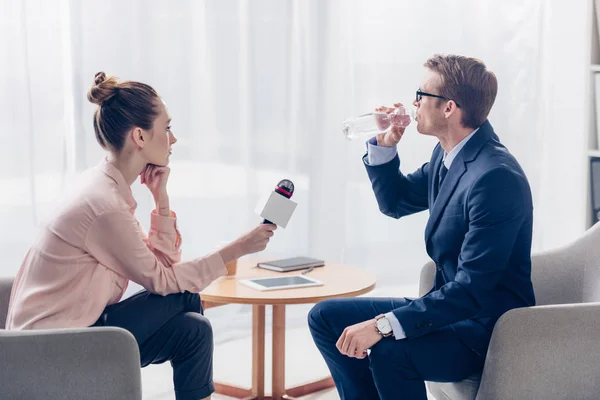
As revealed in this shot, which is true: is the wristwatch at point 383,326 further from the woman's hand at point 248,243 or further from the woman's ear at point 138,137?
the woman's ear at point 138,137

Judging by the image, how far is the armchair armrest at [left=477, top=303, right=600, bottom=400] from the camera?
74.9 inches

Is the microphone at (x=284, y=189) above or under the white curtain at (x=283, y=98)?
under

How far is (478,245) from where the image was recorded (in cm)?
194

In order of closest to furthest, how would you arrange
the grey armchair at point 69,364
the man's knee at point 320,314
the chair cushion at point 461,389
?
the grey armchair at point 69,364 < the chair cushion at point 461,389 < the man's knee at point 320,314

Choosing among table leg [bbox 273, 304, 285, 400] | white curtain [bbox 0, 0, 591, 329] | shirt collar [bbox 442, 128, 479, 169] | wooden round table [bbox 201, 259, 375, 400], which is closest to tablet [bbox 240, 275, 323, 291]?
wooden round table [bbox 201, 259, 375, 400]

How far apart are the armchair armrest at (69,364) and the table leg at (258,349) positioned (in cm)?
94

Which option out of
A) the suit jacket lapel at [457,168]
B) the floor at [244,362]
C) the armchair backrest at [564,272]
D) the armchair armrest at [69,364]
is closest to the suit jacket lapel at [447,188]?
the suit jacket lapel at [457,168]

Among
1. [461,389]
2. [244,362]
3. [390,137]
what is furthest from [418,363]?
[244,362]

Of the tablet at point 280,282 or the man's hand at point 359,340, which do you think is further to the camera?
the tablet at point 280,282

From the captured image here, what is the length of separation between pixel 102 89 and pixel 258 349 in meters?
1.13

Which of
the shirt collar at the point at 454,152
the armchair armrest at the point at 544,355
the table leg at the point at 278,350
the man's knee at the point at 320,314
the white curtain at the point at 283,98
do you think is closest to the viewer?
the armchair armrest at the point at 544,355

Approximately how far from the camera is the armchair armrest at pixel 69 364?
171 centimetres

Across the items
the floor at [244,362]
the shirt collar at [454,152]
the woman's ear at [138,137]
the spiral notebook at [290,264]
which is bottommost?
the floor at [244,362]

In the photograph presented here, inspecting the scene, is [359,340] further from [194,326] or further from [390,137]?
[390,137]
